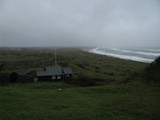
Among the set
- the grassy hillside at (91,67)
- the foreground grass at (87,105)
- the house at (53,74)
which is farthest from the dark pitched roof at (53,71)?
the foreground grass at (87,105)

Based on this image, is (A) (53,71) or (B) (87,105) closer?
(B) (87,105)

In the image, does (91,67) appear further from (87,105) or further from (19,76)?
(87,105)

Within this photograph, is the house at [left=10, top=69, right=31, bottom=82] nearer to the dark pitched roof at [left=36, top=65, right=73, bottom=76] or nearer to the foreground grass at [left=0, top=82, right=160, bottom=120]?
the dark pitched roof at [left=36, top=65, right=73, bottom=76]

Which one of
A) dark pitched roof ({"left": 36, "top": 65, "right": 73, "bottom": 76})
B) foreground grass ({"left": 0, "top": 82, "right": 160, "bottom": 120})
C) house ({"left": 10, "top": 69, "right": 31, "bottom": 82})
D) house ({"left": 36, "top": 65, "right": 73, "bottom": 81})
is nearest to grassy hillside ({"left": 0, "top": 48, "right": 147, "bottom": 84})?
house ({"left": 36, "top": 65, "right": 73, "bottom": 81})

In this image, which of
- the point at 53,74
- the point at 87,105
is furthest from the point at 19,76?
the point at 87,105

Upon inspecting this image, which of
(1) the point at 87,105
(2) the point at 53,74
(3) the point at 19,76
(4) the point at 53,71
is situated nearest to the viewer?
(1) the point at 87,105

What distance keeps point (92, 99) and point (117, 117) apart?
5701mm

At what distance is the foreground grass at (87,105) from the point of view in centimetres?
1605

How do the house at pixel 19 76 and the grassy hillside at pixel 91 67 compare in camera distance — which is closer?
the house at pixel 19 76

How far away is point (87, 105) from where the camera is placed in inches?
746

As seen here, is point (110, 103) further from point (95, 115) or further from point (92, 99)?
point (95, 115)

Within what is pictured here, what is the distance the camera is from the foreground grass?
52.6ft

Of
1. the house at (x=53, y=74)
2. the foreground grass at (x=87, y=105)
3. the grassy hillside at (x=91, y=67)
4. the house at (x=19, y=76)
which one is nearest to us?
the foreground grass at (x=87, y=105)

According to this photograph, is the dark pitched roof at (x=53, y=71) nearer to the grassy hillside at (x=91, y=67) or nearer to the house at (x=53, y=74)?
the house at (x=53, y=74)
